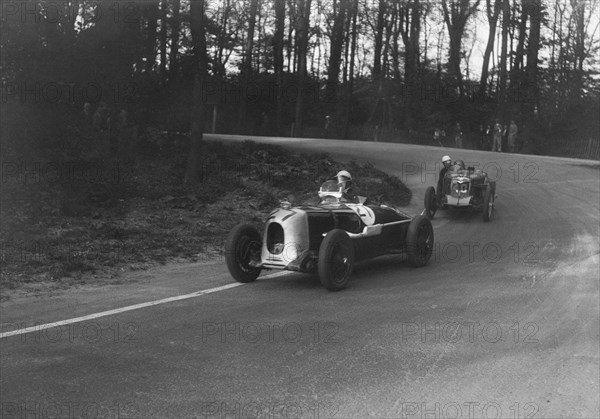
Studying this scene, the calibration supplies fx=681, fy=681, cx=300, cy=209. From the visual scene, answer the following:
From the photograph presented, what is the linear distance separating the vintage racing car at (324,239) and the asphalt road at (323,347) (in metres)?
0.31

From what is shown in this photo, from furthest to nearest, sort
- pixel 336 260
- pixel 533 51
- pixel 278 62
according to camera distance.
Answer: pixel 278 62 → pixel 533 51 → pixel 336 260

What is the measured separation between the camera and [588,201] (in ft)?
59.2

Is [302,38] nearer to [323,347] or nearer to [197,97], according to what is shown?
[197,97]

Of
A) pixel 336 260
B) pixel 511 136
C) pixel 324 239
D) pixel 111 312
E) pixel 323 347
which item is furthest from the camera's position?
pixel 511 136

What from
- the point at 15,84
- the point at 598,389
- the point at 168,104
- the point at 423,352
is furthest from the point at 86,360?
the point at 168,104

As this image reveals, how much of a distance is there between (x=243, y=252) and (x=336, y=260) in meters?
1.33

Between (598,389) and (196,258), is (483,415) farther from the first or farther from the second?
(196,258)

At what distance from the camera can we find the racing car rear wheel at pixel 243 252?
8.88 m

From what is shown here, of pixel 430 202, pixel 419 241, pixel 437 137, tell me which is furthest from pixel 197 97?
pixel 437 137

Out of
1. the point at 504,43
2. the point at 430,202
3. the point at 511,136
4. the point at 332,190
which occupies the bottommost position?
the point at 430,202

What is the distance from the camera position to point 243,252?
9.08 meters

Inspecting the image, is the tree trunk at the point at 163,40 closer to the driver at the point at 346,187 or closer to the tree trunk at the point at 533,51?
the driver at the point at 346,187

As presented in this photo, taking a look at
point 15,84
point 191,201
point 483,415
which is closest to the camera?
point 483,415

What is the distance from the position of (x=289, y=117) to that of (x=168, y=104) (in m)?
23.1
